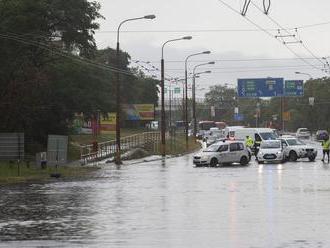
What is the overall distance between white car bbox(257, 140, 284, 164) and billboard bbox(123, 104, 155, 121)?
62.1m

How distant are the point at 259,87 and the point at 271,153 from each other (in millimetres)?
34074

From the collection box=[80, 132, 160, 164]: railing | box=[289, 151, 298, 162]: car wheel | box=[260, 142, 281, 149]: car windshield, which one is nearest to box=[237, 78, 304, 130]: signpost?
box=[80, 132, 160, 164]: railing

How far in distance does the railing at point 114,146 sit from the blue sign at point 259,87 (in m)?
11.3

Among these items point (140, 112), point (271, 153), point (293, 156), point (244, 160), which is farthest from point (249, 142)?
point (140, 112)

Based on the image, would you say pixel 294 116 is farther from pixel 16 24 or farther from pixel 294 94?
pixel 16 24

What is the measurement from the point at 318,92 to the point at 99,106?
80688 millimetres

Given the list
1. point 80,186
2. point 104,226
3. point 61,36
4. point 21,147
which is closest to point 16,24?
point 61,36

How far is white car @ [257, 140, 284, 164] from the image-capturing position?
46375mm

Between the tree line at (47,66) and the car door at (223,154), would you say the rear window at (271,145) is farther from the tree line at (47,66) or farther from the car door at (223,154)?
the tree line at (47,66)

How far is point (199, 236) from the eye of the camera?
13.7 meters

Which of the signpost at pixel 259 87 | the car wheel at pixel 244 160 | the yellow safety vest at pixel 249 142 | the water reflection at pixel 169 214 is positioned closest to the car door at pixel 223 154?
the car wheel at pixel 244 160

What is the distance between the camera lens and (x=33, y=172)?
3922 centimetres

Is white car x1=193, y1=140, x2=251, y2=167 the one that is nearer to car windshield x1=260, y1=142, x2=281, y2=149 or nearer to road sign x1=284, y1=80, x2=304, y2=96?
car windshield x1=260, y1=142, x2=281, y2=149

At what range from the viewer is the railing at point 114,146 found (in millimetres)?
55263
